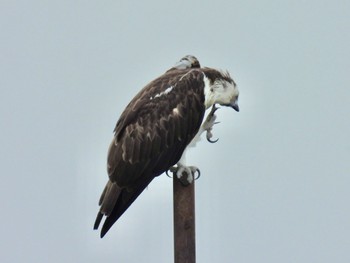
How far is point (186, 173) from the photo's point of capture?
13.0 metres

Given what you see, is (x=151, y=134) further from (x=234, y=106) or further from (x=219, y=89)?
(x=234, y=106)

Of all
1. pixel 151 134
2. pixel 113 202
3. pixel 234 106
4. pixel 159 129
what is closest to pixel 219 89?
pixel 234 106

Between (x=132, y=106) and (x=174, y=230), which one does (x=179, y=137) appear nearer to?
(x=132, y=106)

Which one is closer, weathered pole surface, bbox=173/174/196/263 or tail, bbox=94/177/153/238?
weathered pole surface, bbox=173/174/196/263

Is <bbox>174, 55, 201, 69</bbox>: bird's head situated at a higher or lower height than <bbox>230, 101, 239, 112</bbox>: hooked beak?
higher

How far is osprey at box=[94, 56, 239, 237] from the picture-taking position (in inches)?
516

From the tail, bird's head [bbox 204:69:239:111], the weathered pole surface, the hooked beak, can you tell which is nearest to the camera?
the weathered pole surface

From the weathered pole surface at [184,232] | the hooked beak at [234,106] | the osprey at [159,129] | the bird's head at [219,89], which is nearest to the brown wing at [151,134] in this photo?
the osprey at [159,129]

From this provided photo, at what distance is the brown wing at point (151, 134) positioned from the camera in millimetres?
13094

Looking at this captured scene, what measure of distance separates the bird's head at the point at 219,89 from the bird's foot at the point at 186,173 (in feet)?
4.01

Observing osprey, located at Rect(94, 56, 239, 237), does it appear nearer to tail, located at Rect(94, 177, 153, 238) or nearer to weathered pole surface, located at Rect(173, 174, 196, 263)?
tail, located at Rect(94, 177, 153, 238)

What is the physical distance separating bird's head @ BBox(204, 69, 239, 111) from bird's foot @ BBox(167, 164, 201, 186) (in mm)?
1222

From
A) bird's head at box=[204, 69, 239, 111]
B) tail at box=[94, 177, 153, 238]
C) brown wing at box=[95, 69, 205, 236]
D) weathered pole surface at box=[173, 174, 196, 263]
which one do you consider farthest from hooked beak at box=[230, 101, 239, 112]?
weathered pole surface at box=[173, 174, 196, 263]

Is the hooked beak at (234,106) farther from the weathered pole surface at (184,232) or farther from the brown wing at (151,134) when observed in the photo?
the weathered pole surface at (184,232)
